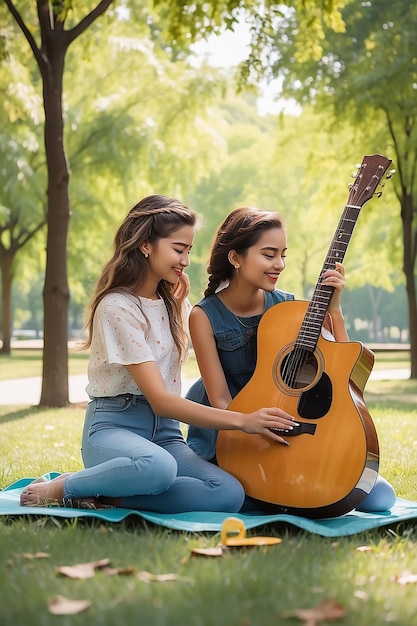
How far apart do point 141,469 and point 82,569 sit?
3.47 ft

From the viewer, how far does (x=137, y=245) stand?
4.39 meters

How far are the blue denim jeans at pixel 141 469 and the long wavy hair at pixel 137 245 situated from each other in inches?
15.4

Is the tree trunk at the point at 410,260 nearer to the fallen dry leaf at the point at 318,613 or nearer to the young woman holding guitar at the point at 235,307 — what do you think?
the young woman holding guitar at the point at 235,307

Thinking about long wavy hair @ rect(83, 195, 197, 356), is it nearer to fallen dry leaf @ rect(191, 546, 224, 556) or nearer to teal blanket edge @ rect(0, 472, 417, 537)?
teal blanket edge @ rect(0, 472, 417, 537)

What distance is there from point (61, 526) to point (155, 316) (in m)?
1.21

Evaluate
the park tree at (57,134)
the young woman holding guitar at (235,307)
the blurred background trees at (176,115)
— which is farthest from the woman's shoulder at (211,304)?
the park tree at (57,134)

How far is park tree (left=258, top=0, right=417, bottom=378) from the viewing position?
46.0ft

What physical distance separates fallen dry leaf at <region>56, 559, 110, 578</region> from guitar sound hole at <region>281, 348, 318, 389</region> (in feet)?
4.75

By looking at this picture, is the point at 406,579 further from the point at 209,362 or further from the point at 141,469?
the point at 209,362

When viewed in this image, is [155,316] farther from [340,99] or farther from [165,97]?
[165,97]

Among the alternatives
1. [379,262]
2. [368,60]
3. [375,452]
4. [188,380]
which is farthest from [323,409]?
[379,262]

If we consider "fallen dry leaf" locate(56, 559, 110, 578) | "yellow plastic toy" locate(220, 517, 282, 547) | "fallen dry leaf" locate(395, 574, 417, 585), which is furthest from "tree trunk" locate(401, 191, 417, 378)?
"fallen dry leaf" locate(56, 559, 110, 578)

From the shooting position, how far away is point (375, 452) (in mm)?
3887

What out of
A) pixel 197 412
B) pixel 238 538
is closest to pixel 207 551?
pixel 238 538
